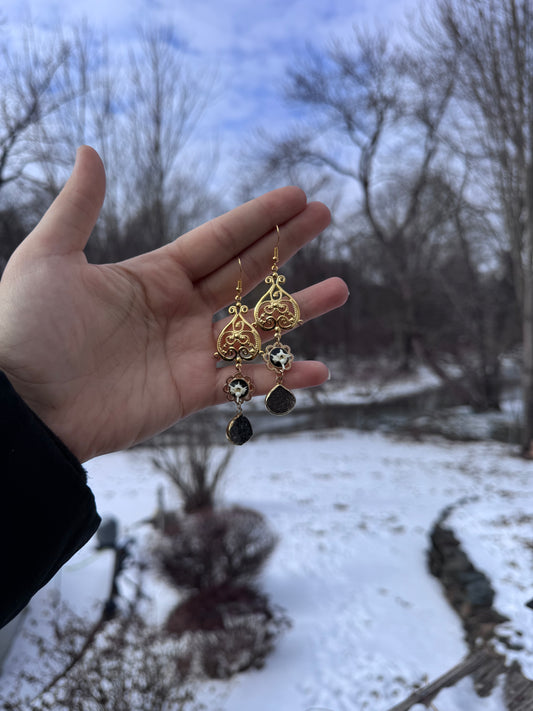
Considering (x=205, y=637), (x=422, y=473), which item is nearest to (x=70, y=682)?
A: (x=205, y=637)

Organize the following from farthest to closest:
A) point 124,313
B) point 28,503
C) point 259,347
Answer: point 259,347 < point 124,313 < point 28,503

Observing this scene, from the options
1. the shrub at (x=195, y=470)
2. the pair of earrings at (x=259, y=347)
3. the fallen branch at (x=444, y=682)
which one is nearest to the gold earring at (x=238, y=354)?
the pair of earrings at (x=259, y=347)

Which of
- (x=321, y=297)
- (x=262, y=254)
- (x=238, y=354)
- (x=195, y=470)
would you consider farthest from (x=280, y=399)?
(x=195, y=470)

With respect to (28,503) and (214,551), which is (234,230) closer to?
(28,503)

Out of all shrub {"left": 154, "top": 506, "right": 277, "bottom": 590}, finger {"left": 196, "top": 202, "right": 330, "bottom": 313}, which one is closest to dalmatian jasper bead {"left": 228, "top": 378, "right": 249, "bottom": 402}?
finger {"left": 196, "top": 202, "right": 330, "bottom": 313}

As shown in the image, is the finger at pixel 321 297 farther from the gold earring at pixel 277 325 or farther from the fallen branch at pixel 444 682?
the fallen branch at pixel 444 682

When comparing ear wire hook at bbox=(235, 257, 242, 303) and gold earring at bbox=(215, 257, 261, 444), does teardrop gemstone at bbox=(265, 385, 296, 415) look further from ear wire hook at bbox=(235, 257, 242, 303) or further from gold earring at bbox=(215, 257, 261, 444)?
ear wire hook at bbox=(235, 257, 242, 303)

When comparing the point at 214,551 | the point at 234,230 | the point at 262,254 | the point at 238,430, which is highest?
the point at 234,230
